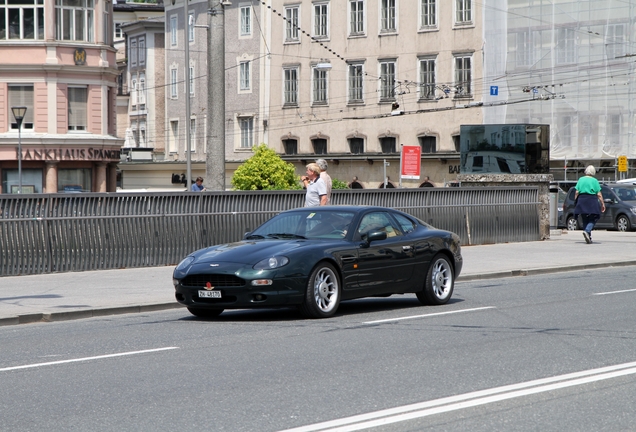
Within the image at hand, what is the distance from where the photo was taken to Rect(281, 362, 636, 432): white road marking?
22.1ft

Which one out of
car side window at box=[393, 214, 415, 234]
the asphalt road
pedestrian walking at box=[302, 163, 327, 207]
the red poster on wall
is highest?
the red poster on wall

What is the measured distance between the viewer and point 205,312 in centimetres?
1334

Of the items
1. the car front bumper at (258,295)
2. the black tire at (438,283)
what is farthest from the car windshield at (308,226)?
the black tire at (438,283)

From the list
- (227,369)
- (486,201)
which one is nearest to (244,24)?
(486,201)

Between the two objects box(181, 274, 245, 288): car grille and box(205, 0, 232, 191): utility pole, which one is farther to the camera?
box(205, 0, 232, 191): utility pole

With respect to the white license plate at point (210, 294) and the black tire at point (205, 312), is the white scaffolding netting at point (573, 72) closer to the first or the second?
the black tire at point (205, 312)

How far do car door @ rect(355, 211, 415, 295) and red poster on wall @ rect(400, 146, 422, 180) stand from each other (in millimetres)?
24917

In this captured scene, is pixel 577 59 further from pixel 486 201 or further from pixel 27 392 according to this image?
pixel 27 392

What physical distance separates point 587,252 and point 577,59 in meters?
29.1

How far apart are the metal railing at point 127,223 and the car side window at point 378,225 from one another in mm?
7474

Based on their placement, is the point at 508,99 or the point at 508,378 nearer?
the point at 508,378

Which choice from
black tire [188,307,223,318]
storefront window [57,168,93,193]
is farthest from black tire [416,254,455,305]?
storefront window [57,168,93,193]

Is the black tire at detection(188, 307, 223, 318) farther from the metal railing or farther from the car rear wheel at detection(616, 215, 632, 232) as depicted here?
the car rear wheel at detection(616, 215, 632, 232)

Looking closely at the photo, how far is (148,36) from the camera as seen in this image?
3073 inches
